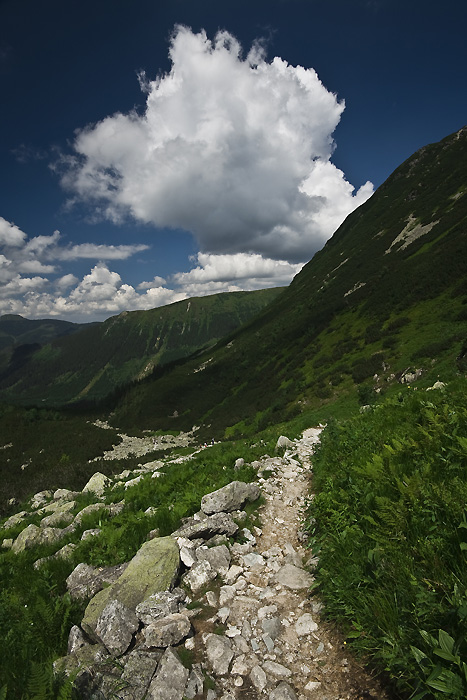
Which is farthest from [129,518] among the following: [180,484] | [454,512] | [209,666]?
[454,512]

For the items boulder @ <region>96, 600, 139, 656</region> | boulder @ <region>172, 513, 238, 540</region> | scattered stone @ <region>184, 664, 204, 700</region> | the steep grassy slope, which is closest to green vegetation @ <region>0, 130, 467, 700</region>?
the steep grassy slope

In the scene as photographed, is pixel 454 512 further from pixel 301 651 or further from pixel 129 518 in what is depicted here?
pixel 129 518

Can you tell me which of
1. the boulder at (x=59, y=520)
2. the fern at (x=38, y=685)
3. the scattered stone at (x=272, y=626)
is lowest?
the boulder at (x=59, y=520)

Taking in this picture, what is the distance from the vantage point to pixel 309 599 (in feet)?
16.5

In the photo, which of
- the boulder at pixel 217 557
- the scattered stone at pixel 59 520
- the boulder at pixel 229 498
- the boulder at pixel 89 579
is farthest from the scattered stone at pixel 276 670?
the scattered stone at pixel 59 520

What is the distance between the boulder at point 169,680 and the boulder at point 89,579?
2.74 metres

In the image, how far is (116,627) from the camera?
461 centimetres

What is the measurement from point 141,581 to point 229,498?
3.22m

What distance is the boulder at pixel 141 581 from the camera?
17.4 feet

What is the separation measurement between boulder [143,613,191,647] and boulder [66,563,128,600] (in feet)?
6.37

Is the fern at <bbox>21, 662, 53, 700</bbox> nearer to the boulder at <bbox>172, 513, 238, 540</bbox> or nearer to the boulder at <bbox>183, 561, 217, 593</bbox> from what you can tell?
the boulder at <bbox>183, 561, 217, 593</bbox>

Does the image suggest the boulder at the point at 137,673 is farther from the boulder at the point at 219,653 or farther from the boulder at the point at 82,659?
the boulder at the point at 219,653

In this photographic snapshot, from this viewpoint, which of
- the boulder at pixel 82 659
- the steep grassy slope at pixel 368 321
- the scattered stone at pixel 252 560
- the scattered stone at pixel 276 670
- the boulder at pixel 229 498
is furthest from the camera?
the steep grassy slope at pixel 368 321

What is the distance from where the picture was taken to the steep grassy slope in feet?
121
